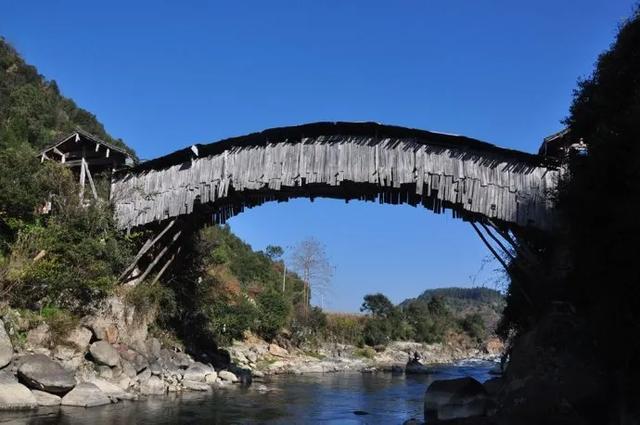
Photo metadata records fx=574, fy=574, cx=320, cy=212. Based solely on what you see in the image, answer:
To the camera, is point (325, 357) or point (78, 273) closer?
point (78, 273)

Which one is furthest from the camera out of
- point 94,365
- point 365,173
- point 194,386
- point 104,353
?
point 194,386

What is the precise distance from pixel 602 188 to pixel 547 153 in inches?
353

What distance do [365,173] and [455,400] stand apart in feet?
24.4

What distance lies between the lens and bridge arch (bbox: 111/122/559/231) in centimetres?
1806

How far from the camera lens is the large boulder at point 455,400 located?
14.2 metres


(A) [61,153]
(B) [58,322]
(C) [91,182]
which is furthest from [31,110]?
(B) [58,322]

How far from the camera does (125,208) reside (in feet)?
70.1

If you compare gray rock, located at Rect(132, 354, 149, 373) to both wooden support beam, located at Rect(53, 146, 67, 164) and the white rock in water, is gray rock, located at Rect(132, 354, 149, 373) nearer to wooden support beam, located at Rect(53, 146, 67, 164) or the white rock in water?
wooden support beam, located at Rect(53, 146, 67, 164)

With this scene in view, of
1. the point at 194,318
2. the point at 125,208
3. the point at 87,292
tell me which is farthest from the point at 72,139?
the point at 194,318

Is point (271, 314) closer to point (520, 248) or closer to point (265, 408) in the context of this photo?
point (265, 408)

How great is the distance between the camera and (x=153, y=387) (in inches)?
725

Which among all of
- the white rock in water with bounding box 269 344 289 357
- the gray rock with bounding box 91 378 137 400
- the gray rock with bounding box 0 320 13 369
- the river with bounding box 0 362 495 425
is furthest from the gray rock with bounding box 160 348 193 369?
the white rock in water with bounding box 269 344 289 357

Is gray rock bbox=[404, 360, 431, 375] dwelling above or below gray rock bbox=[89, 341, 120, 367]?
below

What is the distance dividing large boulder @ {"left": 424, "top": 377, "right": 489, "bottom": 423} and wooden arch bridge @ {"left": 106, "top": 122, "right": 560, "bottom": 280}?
4881mm
